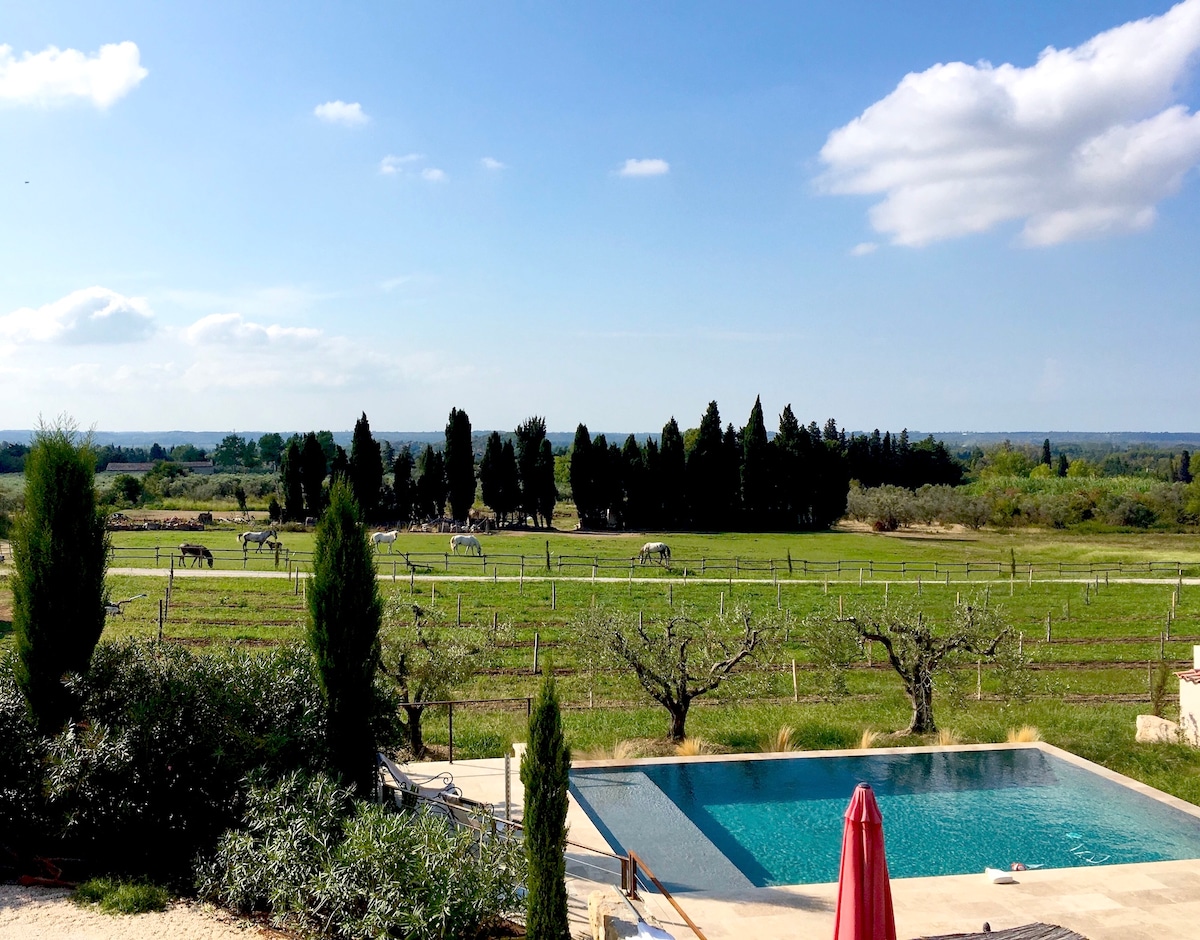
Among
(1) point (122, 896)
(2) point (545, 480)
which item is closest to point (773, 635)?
(1) point (122, 896)

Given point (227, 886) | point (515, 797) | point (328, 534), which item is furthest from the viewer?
point (515, 797)

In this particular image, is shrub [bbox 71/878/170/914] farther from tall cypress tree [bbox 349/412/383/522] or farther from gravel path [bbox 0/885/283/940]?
tall cypress tree [bbox 349/412/383/522]

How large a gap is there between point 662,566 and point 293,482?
2780 cm

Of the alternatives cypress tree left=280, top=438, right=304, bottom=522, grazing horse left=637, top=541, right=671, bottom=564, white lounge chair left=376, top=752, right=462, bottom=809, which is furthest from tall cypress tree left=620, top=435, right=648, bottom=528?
white lounge chair left=376, top=752, right=462, bottom=809

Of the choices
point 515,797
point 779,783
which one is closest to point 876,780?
point 779,783

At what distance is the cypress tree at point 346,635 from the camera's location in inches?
396

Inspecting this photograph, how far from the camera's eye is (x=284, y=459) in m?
58.2

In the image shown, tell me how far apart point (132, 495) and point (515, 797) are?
63.4 meters

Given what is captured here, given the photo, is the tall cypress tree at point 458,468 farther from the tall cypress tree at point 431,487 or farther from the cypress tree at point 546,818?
the cypress tree at point 546,818

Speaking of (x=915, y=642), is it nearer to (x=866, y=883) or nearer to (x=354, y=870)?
(x=866, y=883)

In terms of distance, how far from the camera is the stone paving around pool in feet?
26.5

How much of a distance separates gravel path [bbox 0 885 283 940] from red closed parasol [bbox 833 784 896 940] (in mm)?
4892

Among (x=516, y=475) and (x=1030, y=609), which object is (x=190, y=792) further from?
(x=516, y=475)

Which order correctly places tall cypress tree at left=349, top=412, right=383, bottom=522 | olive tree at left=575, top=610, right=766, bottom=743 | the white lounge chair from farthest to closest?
tall cypress tree at left=349, top=412, right=383, bottom=522, olive tree at left=575, top=610, right=766, bottom=743, the white lounge chair
